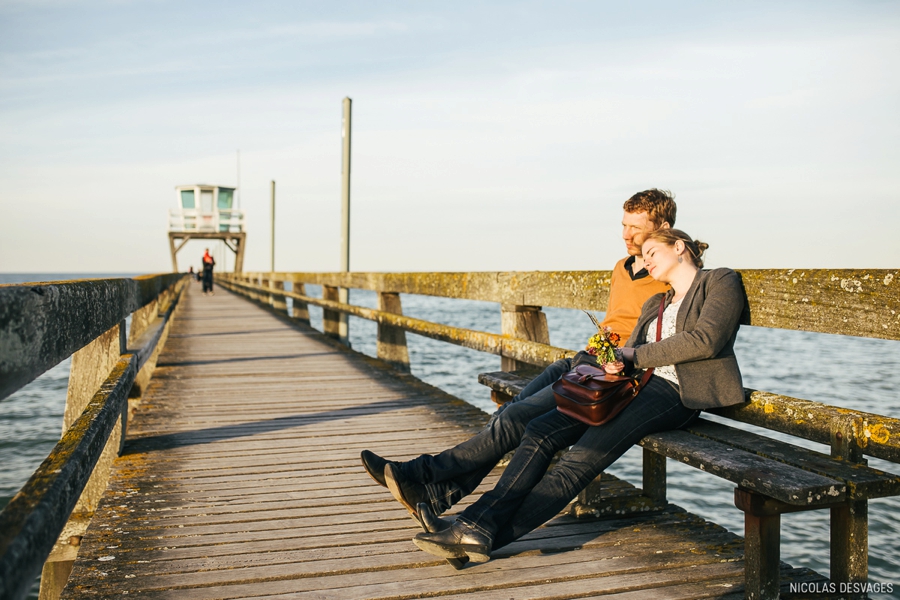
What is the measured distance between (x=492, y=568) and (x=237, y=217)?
41.4 m

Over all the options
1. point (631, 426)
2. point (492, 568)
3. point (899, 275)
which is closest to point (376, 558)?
point (492, 568)

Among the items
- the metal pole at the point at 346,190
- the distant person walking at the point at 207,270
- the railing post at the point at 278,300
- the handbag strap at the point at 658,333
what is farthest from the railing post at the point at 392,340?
the distant person walking at the point at 207,270

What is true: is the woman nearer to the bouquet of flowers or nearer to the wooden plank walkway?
the bouquet of flowers

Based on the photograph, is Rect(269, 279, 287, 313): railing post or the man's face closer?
the man's face

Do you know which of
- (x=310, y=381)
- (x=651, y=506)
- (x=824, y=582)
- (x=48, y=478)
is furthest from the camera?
(x=310, y=381)

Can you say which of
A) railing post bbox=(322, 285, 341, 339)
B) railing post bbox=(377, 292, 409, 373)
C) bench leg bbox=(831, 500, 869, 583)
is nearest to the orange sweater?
bench leg bbox=(831, 500, 869, 583)

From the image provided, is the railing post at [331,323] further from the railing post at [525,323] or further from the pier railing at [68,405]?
the pier railing at [68,405]

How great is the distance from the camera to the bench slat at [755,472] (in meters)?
2.00

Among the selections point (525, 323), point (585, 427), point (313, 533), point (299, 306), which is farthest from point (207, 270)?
point (585, 427)

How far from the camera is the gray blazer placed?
2.61 metres

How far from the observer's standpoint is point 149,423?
192 inches

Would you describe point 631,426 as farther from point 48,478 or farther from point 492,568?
point 48,478

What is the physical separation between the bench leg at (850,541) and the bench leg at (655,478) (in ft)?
3.04

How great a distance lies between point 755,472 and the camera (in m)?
2.14
